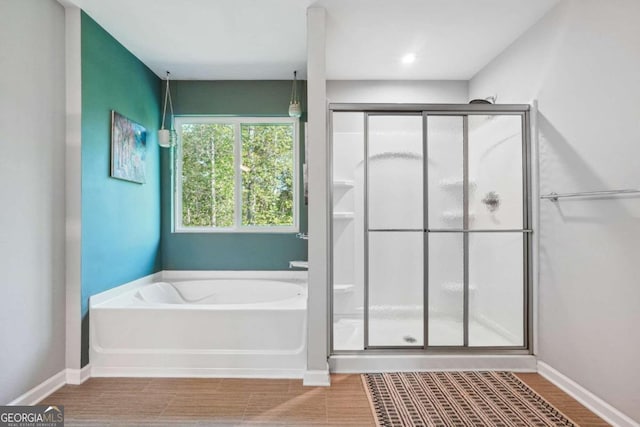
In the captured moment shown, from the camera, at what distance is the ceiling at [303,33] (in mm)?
2482

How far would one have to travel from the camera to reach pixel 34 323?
219 centimetres

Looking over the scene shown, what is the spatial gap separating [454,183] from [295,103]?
170cm

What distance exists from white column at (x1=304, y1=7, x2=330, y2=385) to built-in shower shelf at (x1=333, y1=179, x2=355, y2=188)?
0.34 meters

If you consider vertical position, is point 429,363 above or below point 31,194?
below

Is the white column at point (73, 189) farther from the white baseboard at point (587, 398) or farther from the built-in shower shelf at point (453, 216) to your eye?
the white baseboard at point (587, 398)

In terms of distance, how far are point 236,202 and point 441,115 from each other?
218cm

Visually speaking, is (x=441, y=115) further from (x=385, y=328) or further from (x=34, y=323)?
(x=34, y=323)

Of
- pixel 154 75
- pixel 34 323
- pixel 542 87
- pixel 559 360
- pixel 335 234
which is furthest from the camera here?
pixel 154 75

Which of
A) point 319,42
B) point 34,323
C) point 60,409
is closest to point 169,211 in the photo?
point 34,323

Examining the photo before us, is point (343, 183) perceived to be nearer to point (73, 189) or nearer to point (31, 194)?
point (73, 189)

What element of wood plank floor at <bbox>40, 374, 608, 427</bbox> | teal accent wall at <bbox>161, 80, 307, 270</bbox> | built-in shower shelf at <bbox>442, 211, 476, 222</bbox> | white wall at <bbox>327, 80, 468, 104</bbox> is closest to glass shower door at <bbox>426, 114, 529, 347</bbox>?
built-in shower shelf at <bbox>442, 211, 476, 222</bbox>

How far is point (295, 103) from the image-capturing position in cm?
357

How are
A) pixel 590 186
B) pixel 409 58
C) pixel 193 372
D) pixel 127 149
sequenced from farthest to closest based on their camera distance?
pixel 409 58
pixel 127 149
pixel 193 372
pixel 590 186

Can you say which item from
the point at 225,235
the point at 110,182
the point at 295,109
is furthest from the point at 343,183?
the point at 110,182
